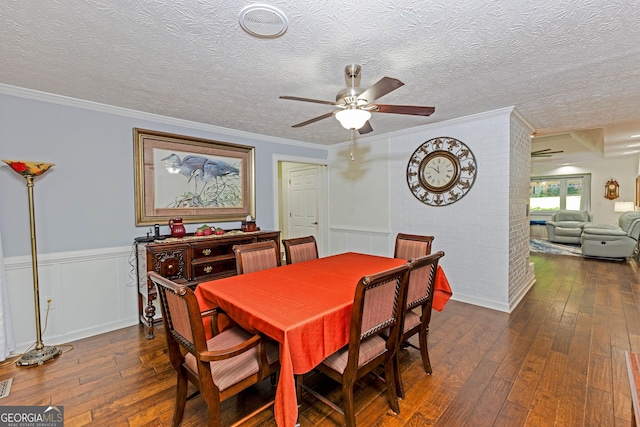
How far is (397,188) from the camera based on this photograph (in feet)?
14.5

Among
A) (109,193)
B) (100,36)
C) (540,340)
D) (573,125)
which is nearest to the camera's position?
(100,36)

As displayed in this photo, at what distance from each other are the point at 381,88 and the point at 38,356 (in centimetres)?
352

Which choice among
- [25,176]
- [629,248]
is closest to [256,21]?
[25,176]

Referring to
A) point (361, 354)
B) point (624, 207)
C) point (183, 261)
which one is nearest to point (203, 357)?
point (361, 354)

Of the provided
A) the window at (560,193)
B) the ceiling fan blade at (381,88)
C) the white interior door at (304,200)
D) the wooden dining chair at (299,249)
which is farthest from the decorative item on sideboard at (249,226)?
the window at (560,193)


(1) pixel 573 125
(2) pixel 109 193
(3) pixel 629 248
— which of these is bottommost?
(3) pixel 629 248

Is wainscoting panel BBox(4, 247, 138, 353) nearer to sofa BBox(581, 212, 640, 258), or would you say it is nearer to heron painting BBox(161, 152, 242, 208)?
heron painting BBox(161, 152, 242, 208)

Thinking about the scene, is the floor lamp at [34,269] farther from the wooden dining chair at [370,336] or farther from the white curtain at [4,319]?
the wooden dining chair at [370,336]

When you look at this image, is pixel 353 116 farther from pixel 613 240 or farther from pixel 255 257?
pixel 613 240

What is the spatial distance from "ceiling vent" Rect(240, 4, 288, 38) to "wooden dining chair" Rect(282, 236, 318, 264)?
181cm

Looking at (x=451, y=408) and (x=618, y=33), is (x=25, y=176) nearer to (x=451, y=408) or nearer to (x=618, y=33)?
(x=451, y=408)

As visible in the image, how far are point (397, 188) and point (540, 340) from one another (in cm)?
251

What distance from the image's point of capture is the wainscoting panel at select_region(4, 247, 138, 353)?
8.50 ft

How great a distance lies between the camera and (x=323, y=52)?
6.30ft
